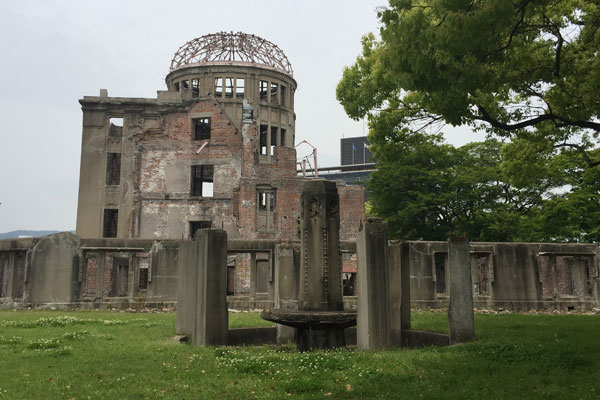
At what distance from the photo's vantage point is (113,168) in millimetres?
37781

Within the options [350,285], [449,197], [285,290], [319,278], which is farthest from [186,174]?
[319,278]

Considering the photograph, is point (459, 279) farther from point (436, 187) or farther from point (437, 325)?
point (436, 187)

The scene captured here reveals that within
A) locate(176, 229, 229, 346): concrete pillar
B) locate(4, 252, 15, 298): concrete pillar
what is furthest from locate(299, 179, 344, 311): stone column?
locate(4, 252, 15, 298): concrete pillar

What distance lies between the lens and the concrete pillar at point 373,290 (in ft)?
28.8

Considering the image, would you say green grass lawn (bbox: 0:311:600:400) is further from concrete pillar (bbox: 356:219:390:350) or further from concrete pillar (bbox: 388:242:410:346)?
concrete pillar (bbox: 388:242:410:346)

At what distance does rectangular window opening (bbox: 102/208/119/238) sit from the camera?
36781 millimetres

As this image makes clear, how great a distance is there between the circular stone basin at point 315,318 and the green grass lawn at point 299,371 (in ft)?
2.23

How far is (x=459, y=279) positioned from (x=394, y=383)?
3.30 metres

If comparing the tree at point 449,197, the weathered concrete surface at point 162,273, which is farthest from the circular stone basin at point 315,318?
the tree at point 449,197

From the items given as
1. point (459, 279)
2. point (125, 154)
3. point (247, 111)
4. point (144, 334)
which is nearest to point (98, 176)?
point (125, 154)

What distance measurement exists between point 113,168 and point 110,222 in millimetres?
3705

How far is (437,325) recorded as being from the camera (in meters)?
12.2

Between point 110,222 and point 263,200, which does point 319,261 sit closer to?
point 263,200

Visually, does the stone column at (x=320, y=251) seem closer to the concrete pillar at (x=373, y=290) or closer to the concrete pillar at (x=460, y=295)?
the concrete pillar at (x=373, y=290)
